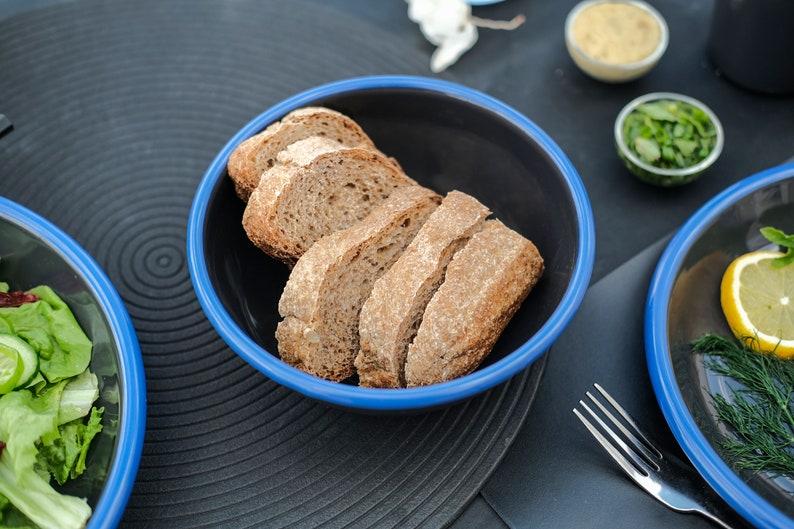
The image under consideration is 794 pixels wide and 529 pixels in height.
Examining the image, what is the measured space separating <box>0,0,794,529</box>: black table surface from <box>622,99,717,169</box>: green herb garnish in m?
0.11

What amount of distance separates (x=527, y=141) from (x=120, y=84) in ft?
4.24

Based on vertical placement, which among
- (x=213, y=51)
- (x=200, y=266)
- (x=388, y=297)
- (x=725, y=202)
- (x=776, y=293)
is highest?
(x=213, y=51)

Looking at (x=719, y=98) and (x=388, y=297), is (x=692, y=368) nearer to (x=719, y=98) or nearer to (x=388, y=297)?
(x=388, y=297)

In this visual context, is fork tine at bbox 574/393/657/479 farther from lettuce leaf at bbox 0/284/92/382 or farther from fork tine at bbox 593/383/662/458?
lettuce leaf at bbox 0/284/92/382

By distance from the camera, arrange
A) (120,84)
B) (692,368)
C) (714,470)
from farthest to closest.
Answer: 1. (120,84)
2. (692,368)
3. (714,470)

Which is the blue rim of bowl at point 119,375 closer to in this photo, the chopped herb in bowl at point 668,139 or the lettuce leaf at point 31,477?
the lettuce leaf at point 31,477

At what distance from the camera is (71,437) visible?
4.96 ft

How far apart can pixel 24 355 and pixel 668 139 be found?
176 centimetres

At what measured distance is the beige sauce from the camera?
223 centimetres

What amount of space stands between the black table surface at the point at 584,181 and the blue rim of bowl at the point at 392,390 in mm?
311

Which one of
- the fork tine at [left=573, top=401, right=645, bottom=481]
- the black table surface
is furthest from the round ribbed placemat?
the fork tine at [left=573, top=401, right=645, bottom=481]

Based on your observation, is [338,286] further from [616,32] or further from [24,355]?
[616,32]

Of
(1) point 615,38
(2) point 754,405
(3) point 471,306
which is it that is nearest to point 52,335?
(3) point 471,306

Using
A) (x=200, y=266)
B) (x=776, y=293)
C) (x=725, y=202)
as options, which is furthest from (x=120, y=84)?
(x=776, y=293)
